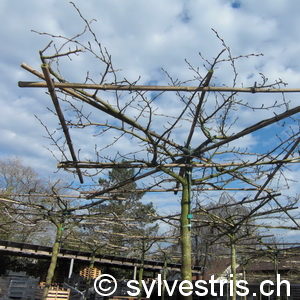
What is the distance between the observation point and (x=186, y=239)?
415 centimetres

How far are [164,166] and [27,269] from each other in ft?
84.9

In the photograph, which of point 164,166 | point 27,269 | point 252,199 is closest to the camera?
point 164,166

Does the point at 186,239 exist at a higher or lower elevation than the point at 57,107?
lower

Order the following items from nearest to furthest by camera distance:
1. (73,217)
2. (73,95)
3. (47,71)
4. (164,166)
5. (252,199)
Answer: (47,71), (73,95), (164,166), (252,199), (73,217)

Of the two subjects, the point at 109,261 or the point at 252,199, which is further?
the point at 109,261

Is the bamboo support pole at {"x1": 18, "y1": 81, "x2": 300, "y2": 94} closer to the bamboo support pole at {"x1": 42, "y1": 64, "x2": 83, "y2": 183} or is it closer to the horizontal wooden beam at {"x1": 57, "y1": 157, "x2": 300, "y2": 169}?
the bamboo support pole at {"x1": 42, "y1": 64, "x2": 83, "y2": 183}

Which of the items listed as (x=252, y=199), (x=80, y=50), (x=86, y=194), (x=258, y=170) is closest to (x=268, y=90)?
(x=80, y=50)

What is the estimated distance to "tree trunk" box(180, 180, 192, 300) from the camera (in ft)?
13.1

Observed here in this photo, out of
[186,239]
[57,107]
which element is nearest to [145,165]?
[186,239]

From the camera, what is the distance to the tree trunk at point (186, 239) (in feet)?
13.1

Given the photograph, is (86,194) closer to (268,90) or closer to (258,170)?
(258,170)

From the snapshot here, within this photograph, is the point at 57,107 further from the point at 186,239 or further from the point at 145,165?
the point at 186,239

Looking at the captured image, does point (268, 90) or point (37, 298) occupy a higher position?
point (268, 90)

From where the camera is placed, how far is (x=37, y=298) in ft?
59.5
